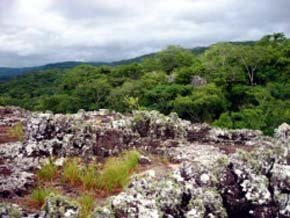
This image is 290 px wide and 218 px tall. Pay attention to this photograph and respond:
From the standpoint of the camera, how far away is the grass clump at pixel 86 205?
5566 mm

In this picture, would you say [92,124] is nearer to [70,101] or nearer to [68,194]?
[68,194]

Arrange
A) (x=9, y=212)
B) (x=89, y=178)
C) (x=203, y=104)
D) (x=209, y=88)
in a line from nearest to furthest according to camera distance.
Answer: (x=9, y=212), (x=89, y=178), (x=203, y=104), (x=209, y=88)

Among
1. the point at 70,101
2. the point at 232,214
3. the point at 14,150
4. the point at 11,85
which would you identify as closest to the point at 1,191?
the point at 14,150

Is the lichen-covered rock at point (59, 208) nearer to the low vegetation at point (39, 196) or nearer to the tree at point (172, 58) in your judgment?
the low vegetation at point (39, 196)

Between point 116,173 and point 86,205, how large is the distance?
1.25m

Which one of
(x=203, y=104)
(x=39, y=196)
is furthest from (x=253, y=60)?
(x=39, y=196)

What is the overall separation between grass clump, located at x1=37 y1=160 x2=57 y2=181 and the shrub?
439 millimetres

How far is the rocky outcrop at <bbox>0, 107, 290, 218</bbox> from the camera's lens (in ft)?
18.1

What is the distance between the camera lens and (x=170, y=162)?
824 centimetres

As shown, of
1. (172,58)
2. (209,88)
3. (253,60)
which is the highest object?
(172,58)

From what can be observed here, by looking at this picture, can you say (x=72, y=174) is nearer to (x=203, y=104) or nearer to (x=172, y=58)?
(x=203, y=104)

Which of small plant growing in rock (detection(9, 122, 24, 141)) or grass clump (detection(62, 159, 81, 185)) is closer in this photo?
grass clump (detection(62, 159, 81, 185))

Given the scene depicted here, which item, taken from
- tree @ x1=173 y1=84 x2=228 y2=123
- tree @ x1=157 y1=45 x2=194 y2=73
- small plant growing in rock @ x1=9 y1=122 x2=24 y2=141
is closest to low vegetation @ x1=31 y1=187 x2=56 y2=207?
small plant growing in rock @ x1=9 y1=122 x2=24 y2=141

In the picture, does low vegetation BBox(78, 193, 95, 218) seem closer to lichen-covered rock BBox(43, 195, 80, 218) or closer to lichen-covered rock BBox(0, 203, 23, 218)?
lichen-covered rock BBox(43, 195, 80, 218)
